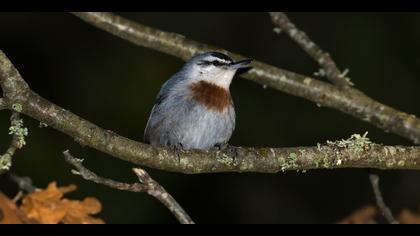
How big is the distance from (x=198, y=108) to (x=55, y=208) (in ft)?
8.16

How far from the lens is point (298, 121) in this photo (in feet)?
29.2

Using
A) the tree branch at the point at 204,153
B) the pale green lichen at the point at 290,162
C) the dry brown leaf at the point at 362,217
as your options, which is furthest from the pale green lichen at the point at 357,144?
the dry brown leaf at the point at 362,217

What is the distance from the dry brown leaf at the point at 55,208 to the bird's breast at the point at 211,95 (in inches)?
92.3

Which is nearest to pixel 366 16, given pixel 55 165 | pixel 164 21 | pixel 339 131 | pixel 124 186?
pixel 339 131

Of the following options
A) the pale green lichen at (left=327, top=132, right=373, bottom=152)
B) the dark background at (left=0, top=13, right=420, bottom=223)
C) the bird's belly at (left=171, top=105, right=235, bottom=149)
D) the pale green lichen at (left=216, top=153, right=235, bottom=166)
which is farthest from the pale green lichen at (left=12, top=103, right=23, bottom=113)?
the dark background at (left=0, top=13, right=420, bottom=223)

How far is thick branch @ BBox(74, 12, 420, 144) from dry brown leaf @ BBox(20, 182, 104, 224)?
8.20 ft

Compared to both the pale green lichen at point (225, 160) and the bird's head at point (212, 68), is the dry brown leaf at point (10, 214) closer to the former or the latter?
the pale green lichen at point (225, 160)

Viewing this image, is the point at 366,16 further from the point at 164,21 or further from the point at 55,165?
the point at 55,165

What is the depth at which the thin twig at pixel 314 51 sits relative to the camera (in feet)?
20.5

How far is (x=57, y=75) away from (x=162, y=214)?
2.30 m

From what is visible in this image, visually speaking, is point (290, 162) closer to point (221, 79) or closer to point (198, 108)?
point (198, 108)

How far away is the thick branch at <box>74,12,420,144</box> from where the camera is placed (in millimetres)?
6000

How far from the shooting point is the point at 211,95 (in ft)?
20.1

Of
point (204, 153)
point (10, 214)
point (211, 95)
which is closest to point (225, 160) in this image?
point (204, 153)
